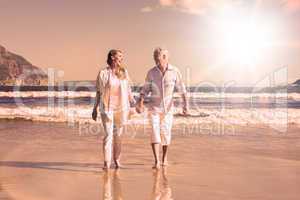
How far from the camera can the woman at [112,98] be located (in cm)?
697

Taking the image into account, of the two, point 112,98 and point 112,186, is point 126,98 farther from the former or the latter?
point 112,186

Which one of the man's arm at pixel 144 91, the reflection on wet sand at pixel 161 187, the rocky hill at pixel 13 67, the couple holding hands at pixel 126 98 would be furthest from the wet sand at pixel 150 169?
the rocky hill at pixel 13 67

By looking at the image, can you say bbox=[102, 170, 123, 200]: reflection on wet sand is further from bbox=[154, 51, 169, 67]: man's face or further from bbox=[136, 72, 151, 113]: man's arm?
bbox=[154, 51, 169, 67]: man's face

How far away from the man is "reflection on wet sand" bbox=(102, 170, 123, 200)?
34.6 inches

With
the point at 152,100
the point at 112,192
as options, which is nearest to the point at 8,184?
the point at 112,192

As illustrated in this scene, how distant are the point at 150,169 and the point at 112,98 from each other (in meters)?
1.36

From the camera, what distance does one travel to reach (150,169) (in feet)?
23.7

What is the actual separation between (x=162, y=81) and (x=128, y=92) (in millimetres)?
600

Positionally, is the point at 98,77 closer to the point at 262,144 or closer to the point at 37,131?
the point at 262,144

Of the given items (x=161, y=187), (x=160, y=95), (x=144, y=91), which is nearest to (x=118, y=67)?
(x=144, y=91)

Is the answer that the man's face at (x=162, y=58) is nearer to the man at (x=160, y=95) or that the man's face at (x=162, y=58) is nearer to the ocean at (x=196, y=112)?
the man at (x=160, y=95)

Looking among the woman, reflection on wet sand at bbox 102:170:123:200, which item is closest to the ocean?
the woman

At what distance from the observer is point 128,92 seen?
7.23m

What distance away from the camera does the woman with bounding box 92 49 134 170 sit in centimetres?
697
